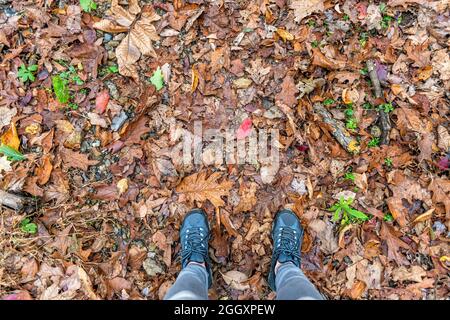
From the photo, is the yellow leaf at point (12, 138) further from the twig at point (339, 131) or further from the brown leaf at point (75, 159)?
the twig at point (339, 131)

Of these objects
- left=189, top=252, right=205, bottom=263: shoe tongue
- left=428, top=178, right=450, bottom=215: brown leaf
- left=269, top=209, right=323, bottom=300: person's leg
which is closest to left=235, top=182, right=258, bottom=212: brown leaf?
left=269, top=209, right=323, bottom=300: person's leg

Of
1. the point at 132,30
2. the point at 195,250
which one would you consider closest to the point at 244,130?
the point at 195,250

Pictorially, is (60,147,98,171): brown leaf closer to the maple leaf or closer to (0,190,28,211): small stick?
(0,190,28,211): small stick

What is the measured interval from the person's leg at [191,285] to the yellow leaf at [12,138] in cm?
176

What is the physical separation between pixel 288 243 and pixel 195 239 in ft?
2.45

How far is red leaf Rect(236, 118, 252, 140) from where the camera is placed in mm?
3254

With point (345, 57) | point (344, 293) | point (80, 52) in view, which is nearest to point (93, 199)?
point (80, 52)

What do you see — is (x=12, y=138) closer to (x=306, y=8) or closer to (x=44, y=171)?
(x=44, y=171)

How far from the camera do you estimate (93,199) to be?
316cm

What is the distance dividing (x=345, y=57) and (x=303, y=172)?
1.08 meters

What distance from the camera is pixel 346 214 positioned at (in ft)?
10.4

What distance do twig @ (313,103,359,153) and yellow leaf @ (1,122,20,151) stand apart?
2.53 meters

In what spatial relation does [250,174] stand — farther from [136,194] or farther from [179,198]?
[136,194]

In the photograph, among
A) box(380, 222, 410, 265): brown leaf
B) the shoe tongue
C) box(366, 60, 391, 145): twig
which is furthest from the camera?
box(366, 60, 391, 145): twig
